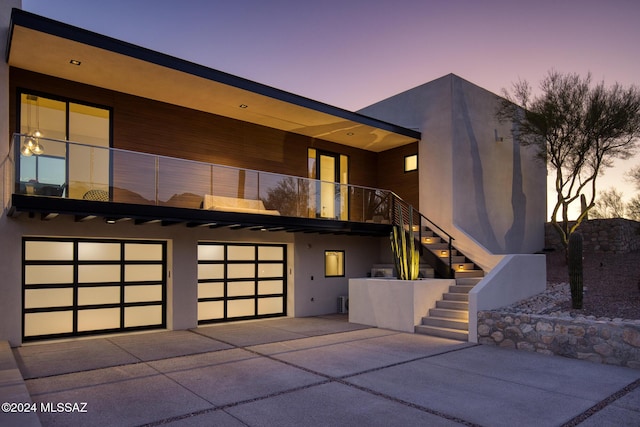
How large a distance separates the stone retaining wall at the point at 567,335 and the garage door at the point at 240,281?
6356 millimetres

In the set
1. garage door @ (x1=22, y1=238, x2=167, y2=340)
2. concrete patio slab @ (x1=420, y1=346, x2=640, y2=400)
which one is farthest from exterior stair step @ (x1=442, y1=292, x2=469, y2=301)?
garage door @ (x1=22, y1=238, x2=167, y2=340)

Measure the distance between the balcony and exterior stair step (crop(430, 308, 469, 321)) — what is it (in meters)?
3.59

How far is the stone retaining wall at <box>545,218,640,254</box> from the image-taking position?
53.4ft

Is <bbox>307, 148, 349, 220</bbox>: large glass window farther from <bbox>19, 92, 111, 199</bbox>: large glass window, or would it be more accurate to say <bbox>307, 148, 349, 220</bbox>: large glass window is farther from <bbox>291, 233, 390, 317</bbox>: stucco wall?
<bbox>19, 92, 111, 199</bbox>: large glass window

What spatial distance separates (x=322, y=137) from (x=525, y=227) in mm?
8992

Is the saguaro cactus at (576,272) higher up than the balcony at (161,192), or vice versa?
the balcony at (161,192)

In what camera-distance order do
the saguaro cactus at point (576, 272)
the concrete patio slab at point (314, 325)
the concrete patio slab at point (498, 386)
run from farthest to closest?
the concrete patio slab at point (314, 325)
the saguaro cactus at point (576, 272)
the concrete patio slab at point (498, 386)

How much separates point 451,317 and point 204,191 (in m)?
6.57

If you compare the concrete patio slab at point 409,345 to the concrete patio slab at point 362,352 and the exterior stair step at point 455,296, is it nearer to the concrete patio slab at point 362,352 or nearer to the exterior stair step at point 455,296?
the concrete patio slab at point 362,352

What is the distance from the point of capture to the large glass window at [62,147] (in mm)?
8391

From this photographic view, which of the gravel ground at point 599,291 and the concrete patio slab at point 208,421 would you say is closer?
the concrete patio slab at point 208,421

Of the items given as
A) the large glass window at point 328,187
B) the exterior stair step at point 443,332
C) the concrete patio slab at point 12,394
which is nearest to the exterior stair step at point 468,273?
the exterior stair step at point 443,332

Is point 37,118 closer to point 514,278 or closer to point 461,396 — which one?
point 461,396

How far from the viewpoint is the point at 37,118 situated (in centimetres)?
988
